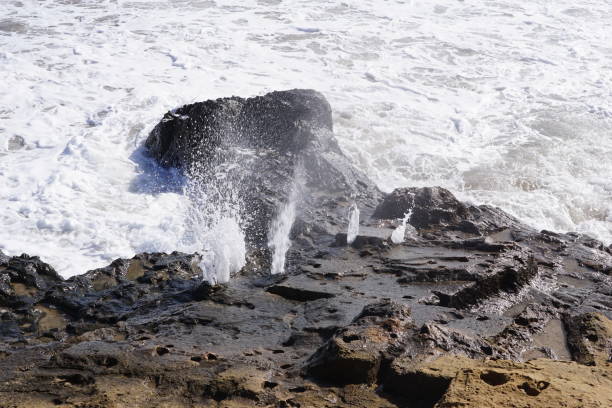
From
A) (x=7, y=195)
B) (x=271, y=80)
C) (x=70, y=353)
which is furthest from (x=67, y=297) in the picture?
(x=271, y=80)

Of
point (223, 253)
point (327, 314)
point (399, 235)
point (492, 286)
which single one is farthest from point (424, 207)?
point (327, 314)

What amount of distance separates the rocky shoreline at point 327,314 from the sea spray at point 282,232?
73 millimetres

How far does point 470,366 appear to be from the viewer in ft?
8.84

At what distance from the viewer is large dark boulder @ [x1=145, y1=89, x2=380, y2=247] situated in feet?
21.6

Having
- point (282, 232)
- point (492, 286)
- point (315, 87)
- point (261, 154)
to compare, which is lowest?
point (282, 232)

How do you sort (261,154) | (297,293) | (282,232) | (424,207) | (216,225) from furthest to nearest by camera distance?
1. (261,154)
2. (424,207)
3. (282,232)
4. (216,225)
5. (297,293)

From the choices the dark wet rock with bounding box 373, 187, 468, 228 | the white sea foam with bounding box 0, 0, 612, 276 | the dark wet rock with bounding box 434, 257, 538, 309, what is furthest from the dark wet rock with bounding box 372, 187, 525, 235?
the white sea foam with bounding box 0, 0, 612, 276

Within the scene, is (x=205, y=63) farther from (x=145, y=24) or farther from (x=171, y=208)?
(x=171, y=208)

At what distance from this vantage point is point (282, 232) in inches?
232

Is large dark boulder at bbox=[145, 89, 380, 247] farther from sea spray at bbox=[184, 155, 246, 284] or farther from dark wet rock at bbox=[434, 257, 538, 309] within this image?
dark wet rock at bbox=[434, 257, 538, 309]

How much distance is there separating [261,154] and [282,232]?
1.78 metres

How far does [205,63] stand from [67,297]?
867cm

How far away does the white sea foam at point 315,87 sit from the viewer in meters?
7.47

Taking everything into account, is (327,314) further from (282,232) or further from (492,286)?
(282,232)
